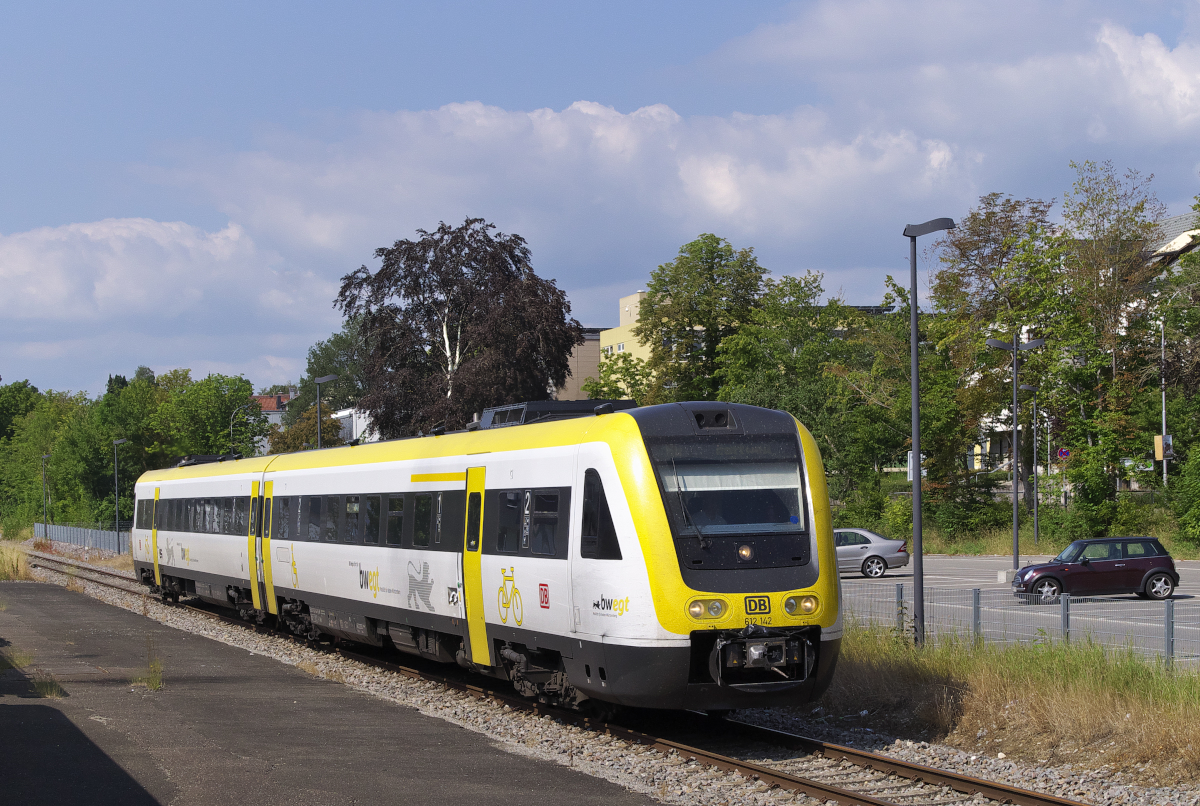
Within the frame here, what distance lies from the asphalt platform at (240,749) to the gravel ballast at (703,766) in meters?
0.37

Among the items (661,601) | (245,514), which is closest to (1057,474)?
(245,514)

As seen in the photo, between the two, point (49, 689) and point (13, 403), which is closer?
point (49, 689)

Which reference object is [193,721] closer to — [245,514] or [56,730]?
[56,730]

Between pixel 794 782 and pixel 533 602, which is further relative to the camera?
pixel 533 602

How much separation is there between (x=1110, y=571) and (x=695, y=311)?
3823 centimetres

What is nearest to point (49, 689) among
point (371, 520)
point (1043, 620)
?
point (371, 520)

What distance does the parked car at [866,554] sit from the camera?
33.9 meters

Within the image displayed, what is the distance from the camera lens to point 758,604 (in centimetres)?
1012

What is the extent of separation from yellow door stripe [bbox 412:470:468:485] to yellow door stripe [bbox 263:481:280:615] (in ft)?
22.1

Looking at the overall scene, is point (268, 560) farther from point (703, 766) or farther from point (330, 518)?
point (703, 766)

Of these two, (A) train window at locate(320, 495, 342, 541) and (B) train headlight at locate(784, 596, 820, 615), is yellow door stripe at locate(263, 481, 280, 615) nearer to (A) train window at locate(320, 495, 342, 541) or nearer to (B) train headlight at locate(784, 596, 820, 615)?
(A) train window at locate(320, 495, 342, 541)

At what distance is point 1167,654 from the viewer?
12.6 meters

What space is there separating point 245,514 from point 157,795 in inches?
557

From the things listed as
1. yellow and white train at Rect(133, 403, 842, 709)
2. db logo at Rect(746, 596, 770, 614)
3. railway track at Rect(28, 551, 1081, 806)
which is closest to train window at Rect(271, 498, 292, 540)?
yellow and white train at Rect(133, 403, 842, 709)
